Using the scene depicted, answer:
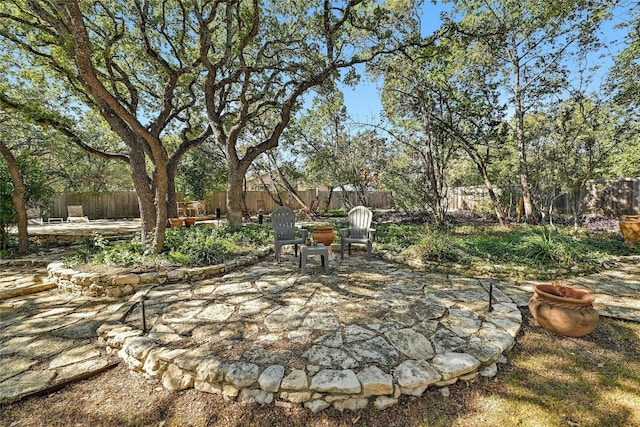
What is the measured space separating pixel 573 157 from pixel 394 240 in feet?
16.0

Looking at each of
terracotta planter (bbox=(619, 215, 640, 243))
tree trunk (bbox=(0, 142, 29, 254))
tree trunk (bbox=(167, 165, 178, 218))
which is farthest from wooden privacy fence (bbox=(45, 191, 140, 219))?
terracotta planter (bbox=(619, 215, 640, 243))

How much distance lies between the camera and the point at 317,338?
7.02ft

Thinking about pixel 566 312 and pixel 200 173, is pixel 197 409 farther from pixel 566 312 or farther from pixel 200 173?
pixel 200 173

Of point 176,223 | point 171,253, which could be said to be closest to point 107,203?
point 176,223

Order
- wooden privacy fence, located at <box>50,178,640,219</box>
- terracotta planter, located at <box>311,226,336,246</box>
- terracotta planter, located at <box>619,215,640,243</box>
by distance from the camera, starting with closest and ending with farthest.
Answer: terracotta planter, located at <box>311,226,336,246</box> → terracotta planter, located at <box>619,215,640,243</box> → wooden privacy fence, located at <box>50,178,640,219</box>

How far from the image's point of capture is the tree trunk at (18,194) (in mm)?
4648

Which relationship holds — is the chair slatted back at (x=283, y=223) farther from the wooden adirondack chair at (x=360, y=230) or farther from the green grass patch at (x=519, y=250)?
the green grass patch at (x=519, y=250)

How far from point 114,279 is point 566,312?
453 cm

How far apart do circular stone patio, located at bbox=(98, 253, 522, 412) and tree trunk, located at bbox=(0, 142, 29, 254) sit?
3844mm

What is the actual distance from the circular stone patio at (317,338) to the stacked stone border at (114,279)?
0.21 meters

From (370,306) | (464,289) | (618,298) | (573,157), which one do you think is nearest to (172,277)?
(370,306)

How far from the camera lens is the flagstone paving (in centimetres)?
170

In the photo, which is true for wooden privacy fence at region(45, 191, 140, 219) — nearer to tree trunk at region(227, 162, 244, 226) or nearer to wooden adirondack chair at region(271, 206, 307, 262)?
tree trunk at region(227, 162, 244, 226)

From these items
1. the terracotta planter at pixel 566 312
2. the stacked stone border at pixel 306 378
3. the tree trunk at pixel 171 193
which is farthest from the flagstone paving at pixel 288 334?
the tree trunk at pixel 171 193
